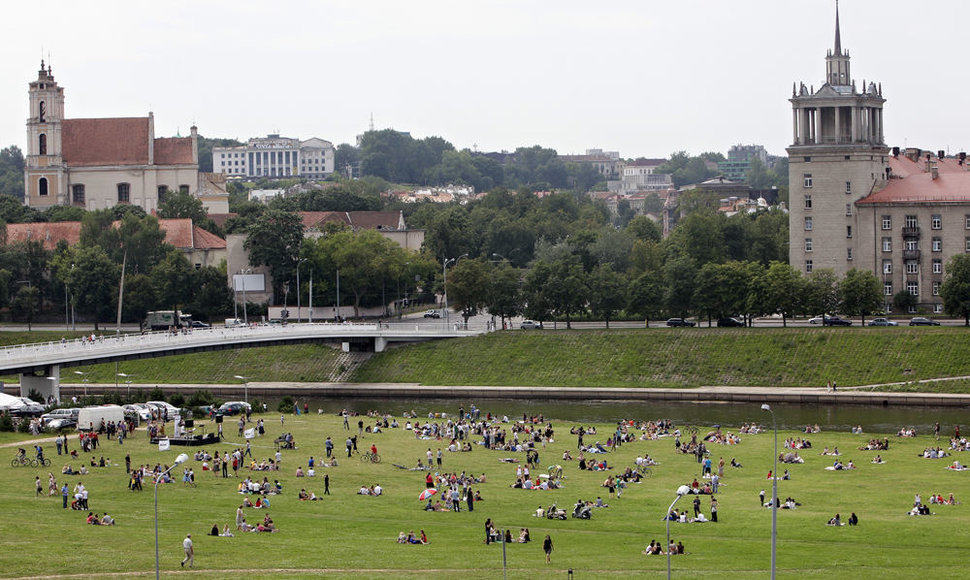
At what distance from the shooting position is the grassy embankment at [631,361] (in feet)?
295

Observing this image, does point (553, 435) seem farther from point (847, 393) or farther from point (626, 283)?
point (626, 283)

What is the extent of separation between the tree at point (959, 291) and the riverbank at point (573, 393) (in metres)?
14.1

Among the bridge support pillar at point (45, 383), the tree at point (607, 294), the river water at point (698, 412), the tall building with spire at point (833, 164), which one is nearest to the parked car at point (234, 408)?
the river water at point (698, 412)

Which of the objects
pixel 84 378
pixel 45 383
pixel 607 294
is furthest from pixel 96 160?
pixel 45 383

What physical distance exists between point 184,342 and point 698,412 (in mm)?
30517

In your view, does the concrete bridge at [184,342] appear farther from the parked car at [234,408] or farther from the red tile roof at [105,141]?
the red tile roof at [105,141]

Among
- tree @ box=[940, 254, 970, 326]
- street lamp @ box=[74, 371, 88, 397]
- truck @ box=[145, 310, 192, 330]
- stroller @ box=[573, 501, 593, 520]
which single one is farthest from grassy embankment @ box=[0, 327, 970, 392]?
stroller @ box=[573, 501, 593, 520]

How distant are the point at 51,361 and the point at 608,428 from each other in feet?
98.6

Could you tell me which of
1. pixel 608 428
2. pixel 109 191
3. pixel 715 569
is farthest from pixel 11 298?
pixel 715 569

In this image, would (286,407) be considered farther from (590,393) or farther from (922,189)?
(922,189)

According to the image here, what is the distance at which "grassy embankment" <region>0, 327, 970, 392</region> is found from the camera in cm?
9000

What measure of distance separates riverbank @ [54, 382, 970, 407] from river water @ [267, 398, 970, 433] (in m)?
0.87

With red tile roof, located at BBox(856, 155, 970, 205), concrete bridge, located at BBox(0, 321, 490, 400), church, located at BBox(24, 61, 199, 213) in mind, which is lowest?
concrete bridge, located at BBox(0, 321, 490, 400)

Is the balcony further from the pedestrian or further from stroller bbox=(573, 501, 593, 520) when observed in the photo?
the pedestrian
